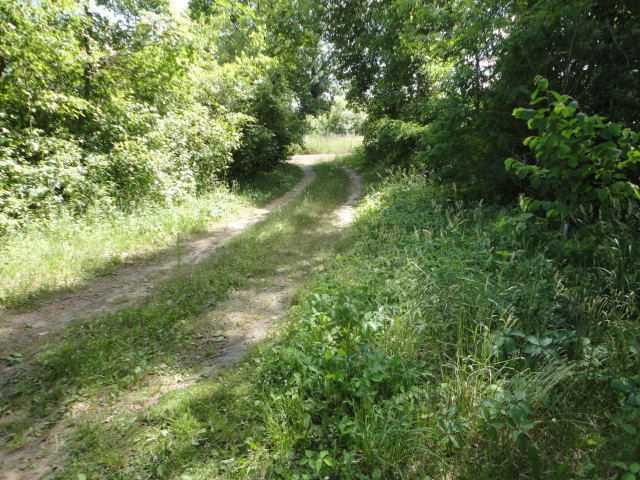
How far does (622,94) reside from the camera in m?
4.91

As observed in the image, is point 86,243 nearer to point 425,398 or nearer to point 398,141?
point 425,398

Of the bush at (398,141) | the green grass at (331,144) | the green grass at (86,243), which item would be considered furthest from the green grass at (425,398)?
the green grass at (331,144)

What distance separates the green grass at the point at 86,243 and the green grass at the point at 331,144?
20.6m

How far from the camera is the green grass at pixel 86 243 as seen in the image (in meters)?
4.86

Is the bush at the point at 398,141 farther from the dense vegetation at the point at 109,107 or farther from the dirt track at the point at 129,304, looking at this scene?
the dirt track at the point at 129,304

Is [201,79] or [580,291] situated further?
[201,79]

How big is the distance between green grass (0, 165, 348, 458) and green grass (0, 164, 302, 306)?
134cm

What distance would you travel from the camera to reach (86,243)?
19.9 feet

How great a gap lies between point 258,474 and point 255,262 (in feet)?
13.4

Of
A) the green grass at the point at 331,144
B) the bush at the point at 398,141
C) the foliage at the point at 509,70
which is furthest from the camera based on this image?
the green grass at the point at 331,144

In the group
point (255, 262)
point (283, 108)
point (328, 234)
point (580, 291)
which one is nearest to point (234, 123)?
point (283, 108)

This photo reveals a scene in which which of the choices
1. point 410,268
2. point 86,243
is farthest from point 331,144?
point 410,268

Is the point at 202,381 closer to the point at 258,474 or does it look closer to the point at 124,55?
the point at 258,474

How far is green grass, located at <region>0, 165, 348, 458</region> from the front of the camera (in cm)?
296
